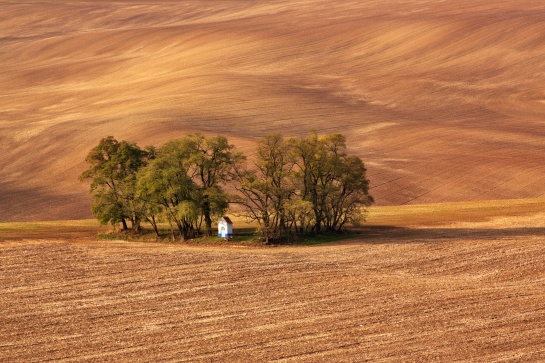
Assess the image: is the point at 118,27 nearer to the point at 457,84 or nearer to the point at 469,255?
the point at 457,84

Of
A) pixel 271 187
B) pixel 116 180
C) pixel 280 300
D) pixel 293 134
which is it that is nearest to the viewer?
pixel 280 300

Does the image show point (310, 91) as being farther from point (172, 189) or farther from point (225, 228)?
point (172, 189)

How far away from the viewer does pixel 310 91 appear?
11331 cm

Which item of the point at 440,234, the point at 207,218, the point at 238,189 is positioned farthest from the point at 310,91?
the point at 238,189

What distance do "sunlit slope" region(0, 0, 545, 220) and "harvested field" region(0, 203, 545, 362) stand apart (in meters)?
23.4

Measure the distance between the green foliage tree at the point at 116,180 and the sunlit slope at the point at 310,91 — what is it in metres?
12.5

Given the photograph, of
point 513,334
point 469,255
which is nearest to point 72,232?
point 469,255

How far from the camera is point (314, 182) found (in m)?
56.0

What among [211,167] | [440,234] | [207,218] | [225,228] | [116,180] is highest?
[211,167]

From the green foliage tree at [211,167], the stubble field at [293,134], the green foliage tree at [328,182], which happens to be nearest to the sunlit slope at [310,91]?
the stubble field at [293,134]

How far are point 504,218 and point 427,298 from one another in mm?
24503

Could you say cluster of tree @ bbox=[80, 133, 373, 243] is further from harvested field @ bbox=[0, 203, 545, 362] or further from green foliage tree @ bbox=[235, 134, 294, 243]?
harvested field @ bbox=[0, 203, 545, 362]

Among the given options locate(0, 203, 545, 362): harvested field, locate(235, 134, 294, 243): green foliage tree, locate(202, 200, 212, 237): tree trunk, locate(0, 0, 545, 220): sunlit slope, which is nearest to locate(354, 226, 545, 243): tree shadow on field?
locate(0, 203, 545, 362): harvested field

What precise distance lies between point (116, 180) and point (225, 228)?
9.00 m
